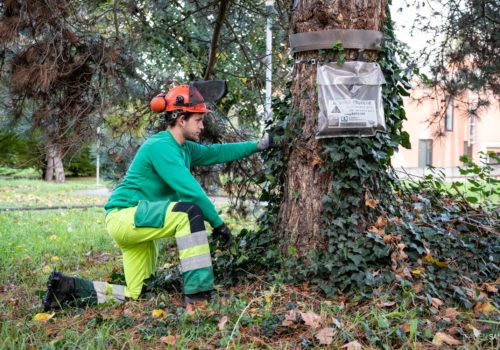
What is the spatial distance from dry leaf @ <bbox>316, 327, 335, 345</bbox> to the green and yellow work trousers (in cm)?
100

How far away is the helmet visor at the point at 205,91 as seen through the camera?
4199mm

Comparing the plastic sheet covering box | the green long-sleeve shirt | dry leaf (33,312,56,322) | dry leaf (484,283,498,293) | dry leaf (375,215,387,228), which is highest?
the plastic sheet covering box

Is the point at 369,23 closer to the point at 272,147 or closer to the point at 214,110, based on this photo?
the point at 272,147

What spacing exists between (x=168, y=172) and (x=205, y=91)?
2.46 feet

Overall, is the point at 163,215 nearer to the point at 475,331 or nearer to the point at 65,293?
the point at 65,293

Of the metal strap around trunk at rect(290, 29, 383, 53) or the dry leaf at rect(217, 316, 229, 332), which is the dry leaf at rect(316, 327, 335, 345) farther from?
the metal strap around trunk at rect(290, 29, 383, 53)

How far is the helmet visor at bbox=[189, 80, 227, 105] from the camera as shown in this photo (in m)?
4.20

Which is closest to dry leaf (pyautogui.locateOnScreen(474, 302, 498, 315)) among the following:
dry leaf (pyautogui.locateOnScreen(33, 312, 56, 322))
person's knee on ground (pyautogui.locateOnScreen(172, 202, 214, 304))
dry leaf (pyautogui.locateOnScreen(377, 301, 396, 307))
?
dry leaf (pyautogui.locateOnScreen(377, 301, 396, 307))

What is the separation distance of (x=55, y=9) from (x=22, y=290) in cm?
247

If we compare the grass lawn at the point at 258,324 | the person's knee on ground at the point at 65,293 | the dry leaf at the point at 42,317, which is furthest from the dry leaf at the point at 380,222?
the dry leaf at the point at 42,317

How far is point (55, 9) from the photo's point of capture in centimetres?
481

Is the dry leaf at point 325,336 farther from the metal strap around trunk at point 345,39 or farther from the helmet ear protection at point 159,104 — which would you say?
the helmet ear protection at point 159,104

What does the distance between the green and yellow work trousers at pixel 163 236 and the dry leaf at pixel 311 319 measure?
82cm

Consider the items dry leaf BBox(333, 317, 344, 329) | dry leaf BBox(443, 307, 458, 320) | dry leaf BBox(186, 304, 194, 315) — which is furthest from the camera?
dry leaf BBox(186, 304, 194, 315)
